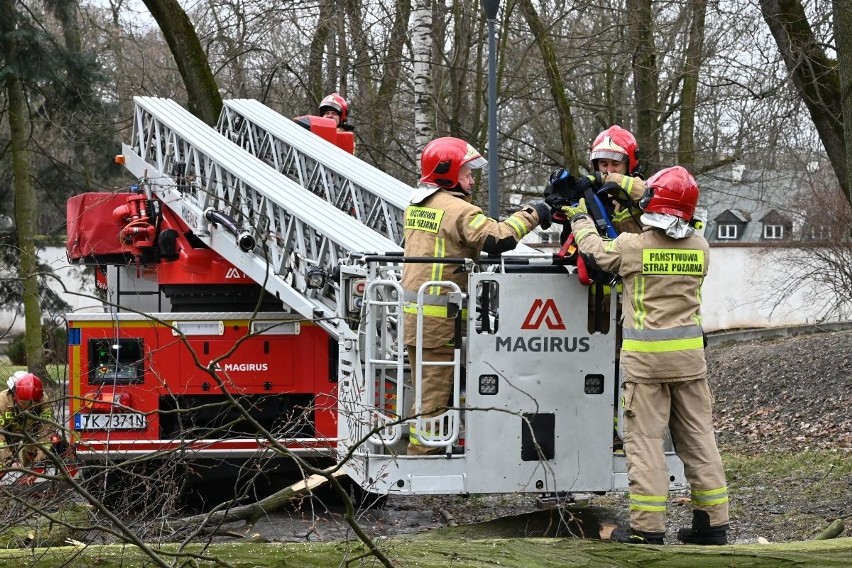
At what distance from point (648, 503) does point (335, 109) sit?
5893 millimetres

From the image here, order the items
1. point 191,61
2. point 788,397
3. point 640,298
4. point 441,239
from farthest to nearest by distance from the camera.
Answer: point 788,397, point 191,61, point 441,239, point 640,298

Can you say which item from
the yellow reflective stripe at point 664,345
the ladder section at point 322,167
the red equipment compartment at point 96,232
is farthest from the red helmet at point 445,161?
the red equipment compartment at point 96,232

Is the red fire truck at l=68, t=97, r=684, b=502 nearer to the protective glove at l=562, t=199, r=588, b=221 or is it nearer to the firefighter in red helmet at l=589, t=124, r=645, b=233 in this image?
the protective glove at l=562, t=199, r=588, b=221

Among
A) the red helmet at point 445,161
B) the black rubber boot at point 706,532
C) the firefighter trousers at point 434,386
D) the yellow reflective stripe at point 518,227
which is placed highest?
the red helmet at point 445,161

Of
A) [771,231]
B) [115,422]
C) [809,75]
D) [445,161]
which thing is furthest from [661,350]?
[771,231]

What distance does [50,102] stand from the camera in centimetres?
1772

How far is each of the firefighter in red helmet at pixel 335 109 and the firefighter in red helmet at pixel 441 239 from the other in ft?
13.1

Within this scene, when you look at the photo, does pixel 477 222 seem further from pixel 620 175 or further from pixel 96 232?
pixel 96 232

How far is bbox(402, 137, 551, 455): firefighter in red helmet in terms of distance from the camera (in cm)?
592

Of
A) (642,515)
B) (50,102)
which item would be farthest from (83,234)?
(50,102)

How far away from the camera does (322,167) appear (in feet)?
29.1

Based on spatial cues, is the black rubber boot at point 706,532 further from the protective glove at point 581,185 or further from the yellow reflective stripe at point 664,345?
the protective glove at point 581,185

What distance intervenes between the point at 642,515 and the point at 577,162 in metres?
7.71

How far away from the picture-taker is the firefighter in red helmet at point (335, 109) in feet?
33.4
